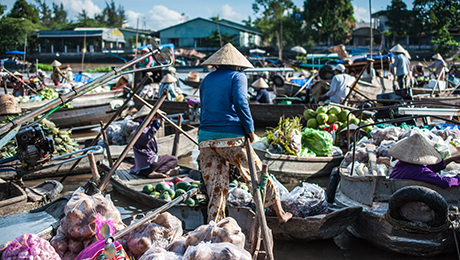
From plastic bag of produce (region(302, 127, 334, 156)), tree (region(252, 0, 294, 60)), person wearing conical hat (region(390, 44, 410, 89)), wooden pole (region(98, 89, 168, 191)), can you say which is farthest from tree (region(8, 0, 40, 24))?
wooden pole (region(98, 89, 168, 191))

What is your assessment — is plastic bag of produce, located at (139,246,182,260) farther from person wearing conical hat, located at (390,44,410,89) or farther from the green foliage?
the green foliage

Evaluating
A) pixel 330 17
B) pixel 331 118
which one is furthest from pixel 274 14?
pixel 331 118

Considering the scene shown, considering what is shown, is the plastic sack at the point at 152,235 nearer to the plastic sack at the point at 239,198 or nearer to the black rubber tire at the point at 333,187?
the plastic sack at the point at 239,198

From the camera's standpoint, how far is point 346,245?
3.68 metres

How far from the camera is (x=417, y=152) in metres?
3.46

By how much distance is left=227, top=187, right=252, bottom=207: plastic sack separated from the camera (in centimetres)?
369

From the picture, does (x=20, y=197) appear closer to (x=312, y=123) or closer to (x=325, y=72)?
(x=312, y=123)

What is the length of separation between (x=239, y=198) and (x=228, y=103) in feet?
3.78

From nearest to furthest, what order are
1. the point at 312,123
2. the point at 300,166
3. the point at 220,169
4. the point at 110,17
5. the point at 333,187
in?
the point at 220,169 < the point at 333,187 < the point at 300,166 < the point at 312,123 < the point at 110,17

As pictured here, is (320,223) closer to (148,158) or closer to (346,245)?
(346,245)

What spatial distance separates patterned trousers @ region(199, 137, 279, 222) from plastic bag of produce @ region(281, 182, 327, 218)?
1.27 feet

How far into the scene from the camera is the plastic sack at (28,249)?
2.06 m

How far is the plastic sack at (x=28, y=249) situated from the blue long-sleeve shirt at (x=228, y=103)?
1513 millimetres

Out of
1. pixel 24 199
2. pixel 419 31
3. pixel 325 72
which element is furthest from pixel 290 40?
pixel 24 199
